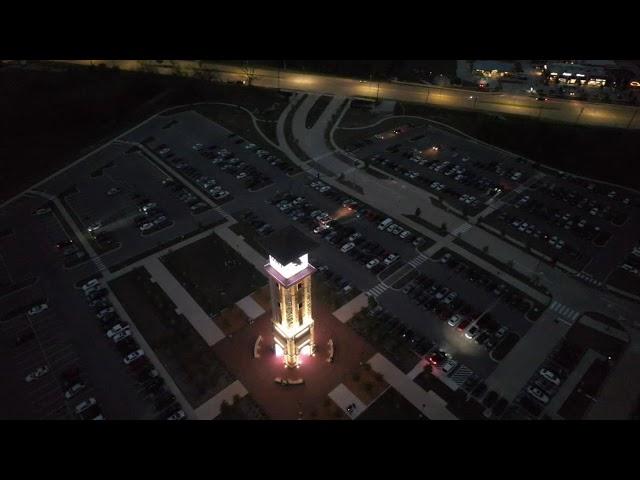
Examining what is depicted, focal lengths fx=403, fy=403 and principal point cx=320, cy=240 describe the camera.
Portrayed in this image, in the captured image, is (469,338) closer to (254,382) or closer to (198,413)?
(254,382)

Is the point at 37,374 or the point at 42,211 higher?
the point at 42,211

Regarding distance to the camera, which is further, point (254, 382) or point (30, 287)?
point (30, 287)

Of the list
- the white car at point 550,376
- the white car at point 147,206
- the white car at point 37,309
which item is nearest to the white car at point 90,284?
the white car at point 37,309

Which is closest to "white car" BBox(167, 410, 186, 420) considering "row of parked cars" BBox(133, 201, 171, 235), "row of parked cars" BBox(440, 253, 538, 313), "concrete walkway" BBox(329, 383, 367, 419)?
"concrete walkway" BBox(329, 383, 367, 419)

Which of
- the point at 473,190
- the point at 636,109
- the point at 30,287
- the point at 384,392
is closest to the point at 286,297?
the point at 384,392

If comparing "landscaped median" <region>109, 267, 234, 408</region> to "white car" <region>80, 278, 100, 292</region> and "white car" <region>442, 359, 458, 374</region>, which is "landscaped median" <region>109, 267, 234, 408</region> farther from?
"white car" <region>442, 359, 458, 374</region>

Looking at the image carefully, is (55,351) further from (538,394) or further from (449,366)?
(538,394)

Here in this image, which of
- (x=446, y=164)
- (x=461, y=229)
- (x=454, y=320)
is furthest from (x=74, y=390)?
(x=446, y=164)
